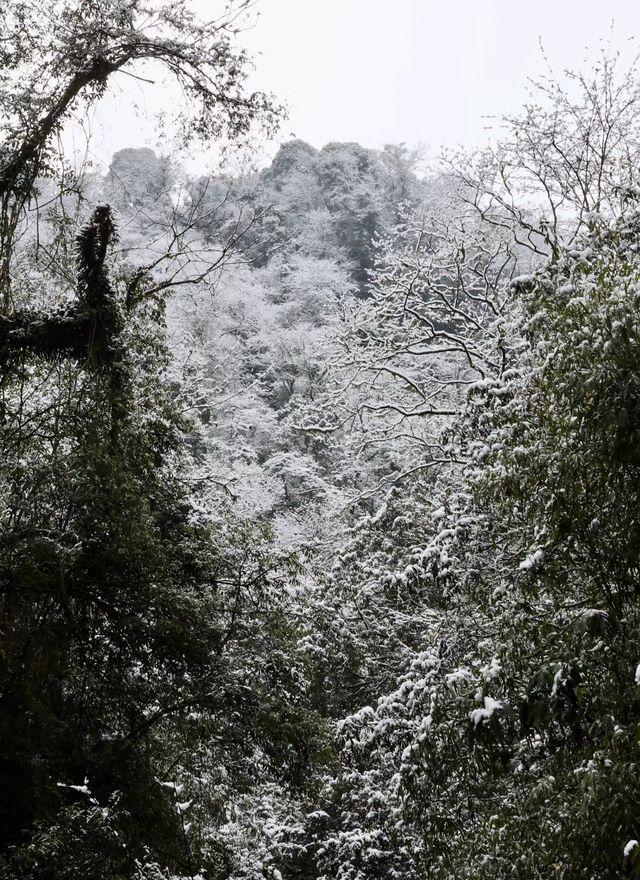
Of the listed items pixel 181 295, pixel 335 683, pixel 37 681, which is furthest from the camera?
pixel 181 295

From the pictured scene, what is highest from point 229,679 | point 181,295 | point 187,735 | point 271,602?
point 181,295

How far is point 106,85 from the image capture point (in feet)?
16.9

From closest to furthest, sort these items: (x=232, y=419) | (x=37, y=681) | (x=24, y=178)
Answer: (x=37, y=681)
(x=24, y=178)
(x=232, y=419)

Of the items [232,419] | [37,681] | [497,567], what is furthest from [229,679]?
[232,419]

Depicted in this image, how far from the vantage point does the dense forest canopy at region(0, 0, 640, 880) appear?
10.9ft

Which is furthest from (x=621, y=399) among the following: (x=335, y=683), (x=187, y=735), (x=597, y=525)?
(x=335, y=683)

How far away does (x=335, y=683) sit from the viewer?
869 centimetres

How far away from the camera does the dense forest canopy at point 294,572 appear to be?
3.31 meters

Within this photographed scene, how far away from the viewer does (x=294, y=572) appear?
6570 mm

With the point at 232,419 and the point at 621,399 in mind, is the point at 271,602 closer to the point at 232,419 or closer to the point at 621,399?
the point at 621,399

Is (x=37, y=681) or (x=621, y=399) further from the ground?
(x=621, y=399)

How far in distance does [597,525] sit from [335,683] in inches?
237

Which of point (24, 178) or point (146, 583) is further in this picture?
point (146, 583)

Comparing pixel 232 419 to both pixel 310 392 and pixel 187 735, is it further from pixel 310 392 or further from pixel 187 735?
pixel 187 735
